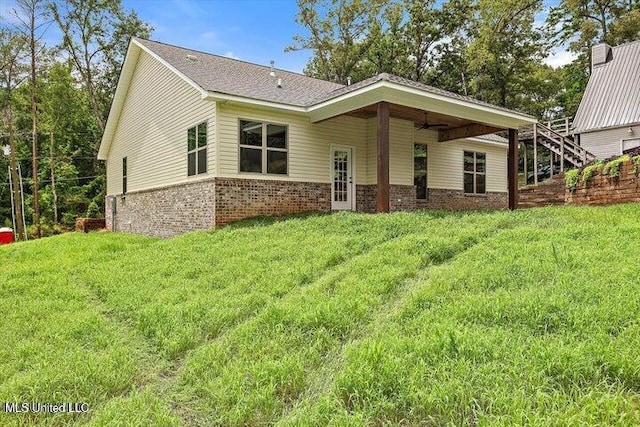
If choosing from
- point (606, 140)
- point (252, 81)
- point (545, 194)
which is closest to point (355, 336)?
point (252, 81)

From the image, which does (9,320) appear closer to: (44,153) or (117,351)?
(117,351)

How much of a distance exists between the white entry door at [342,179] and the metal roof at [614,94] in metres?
13.2

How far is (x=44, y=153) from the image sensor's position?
93.9ft

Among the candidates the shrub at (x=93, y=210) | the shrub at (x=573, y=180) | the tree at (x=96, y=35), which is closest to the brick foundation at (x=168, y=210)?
the shrub at (x=573, y=180)

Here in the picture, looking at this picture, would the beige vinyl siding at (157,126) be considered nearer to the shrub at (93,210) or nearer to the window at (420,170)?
the window at (420,170)

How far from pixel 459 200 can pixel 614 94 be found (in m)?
10.1

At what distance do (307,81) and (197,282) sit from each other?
11.4m

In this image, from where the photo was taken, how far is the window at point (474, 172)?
16.1 m

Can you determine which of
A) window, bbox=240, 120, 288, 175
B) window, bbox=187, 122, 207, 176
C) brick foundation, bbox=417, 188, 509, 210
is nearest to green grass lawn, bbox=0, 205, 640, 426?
window, bbox=240, 120, 288, 175

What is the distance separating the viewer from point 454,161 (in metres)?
15.6

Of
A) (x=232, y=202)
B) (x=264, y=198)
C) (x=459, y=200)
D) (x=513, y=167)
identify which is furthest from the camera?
(x=459, y=200)

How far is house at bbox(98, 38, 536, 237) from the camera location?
34.5ft

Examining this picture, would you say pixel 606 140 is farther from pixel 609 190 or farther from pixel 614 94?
pixel 609 190

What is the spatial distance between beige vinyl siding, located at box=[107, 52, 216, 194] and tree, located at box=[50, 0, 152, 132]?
A: 994 cm
